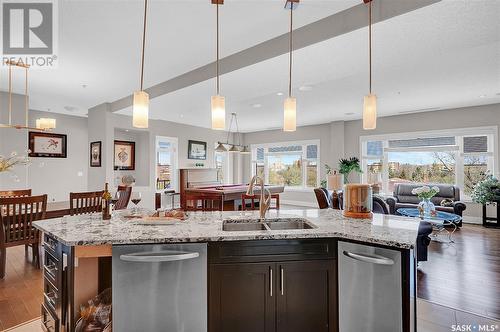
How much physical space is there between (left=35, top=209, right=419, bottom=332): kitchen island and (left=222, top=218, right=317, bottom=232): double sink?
35 centimetres

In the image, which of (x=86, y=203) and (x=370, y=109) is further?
(x=86, y=203)

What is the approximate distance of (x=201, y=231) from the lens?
1787 mm

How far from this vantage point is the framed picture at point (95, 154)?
6.35 m

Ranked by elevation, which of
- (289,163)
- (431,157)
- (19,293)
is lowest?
(19,293)

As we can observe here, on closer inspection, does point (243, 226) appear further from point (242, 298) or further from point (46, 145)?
point (46, 145)

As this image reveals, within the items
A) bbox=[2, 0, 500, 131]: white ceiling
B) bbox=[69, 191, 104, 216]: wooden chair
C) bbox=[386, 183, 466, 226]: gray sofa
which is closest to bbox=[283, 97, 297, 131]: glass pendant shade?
bbox=[2, 0, 500, 131]: white ceiling

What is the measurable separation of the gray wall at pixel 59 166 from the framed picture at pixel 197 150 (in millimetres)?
2911

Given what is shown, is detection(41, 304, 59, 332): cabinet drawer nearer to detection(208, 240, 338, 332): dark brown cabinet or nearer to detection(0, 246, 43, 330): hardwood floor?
detection(0, 246, 43, 330): hardwood floor

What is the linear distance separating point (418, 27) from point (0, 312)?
14.7 ft

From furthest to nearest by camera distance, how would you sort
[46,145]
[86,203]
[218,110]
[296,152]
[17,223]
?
[296,152]
[46,145]
[86,203]
[17,223]
[218,110]

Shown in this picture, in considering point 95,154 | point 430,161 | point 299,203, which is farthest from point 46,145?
point 430,161

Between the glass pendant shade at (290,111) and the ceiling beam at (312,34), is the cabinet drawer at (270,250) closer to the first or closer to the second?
the glass pendant shade at (290,111)

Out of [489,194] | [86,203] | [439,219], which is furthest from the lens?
[489,194]

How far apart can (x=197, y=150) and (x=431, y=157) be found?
668 cm
